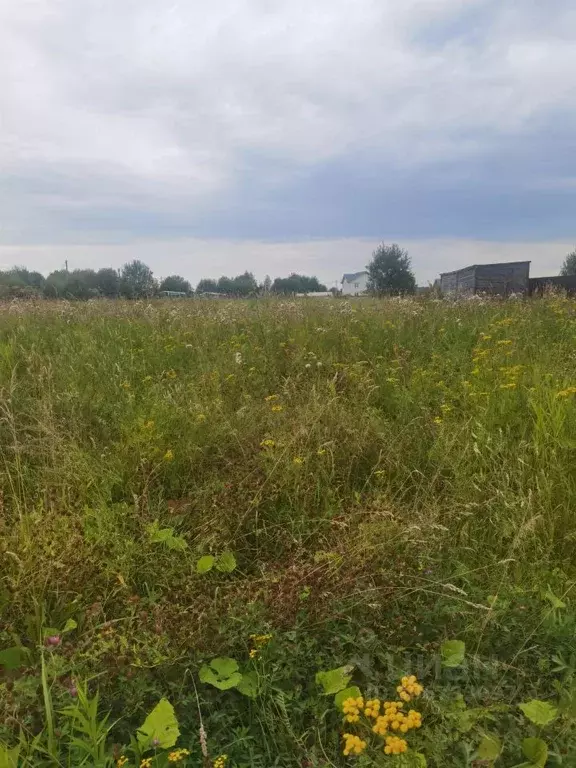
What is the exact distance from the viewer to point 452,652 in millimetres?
1898

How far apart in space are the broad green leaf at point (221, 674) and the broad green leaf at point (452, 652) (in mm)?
750

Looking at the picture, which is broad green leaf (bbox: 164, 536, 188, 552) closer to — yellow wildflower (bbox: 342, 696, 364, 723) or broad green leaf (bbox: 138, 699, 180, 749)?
broad green leaf (bbox: 138, 699, 180, 749)

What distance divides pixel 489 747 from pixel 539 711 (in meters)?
0.21

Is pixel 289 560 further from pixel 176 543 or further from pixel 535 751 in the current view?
pixel 535 751

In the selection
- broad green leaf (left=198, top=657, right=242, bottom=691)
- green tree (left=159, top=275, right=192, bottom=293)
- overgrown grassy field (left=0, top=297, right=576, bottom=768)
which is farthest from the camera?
green tree (left=159, top=275, right=192, bottom=293)

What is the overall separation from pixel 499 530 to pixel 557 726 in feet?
3.43

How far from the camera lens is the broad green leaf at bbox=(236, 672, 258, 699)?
5.91ft

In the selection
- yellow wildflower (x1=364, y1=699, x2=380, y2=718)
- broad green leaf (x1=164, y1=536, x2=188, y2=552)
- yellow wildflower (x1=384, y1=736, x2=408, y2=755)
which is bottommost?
yellow wildflower (x1=384, y1=736, x2=408, y2=755)

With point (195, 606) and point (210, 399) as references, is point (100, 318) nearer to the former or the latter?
point (210, 399)

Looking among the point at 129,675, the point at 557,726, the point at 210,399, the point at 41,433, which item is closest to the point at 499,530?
the point at 557,726

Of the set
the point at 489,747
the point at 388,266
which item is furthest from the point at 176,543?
the point at 388,266

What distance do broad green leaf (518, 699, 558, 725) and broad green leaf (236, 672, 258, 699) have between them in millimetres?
880

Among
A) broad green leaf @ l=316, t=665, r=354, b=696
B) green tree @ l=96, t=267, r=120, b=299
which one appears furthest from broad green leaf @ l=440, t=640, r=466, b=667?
green tree @ l=96, t=267, r=120, b=299

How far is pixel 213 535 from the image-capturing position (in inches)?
99.5
